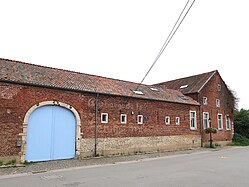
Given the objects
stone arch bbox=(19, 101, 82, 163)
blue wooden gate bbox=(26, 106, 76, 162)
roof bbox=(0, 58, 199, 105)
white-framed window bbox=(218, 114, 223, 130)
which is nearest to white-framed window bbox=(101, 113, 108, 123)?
roof bbox=(0, 58, 199, 105)

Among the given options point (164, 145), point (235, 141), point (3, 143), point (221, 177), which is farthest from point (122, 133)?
point (235, 141)

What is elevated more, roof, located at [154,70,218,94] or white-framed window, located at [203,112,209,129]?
roof, located at [154,70,218,94]

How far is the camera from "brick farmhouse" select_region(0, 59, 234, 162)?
1120cm

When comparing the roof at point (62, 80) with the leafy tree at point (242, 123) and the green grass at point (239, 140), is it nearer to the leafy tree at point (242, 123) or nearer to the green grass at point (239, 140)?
the green grass at point (239, 140)

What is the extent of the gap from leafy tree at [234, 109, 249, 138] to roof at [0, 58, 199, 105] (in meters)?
17.1

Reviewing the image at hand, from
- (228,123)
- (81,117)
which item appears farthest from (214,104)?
(81,117)

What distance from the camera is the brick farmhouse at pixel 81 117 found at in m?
11.2

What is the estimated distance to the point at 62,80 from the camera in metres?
14.0

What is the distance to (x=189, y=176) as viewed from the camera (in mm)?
7805

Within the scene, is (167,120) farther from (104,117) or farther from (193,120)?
(104,117)

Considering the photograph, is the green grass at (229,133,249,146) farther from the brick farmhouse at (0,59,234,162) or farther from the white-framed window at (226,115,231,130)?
the brick farmhouse at (0,59,234,162)

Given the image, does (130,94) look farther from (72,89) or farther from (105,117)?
(72,89)

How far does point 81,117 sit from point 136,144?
4.87 m

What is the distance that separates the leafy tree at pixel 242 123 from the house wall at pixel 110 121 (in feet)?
42.5
